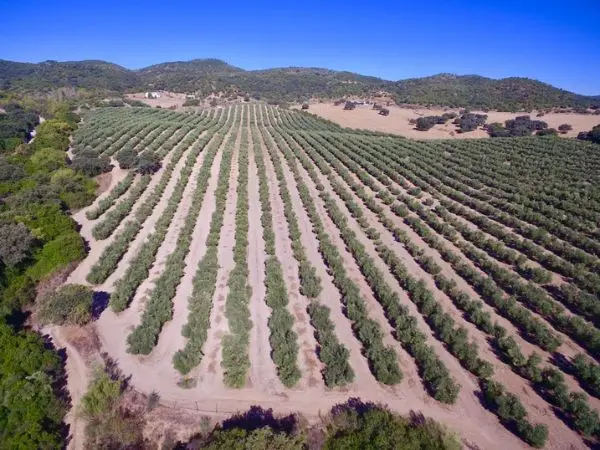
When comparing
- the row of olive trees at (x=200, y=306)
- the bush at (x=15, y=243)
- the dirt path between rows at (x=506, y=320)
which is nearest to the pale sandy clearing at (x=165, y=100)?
the bush at (x=15, y=243)

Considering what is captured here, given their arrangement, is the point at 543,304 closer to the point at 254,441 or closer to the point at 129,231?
the point at 254,441

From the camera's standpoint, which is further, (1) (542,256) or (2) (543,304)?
(1) (542,256)

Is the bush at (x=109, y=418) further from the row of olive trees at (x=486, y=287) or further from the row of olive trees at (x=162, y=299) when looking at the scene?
the row of olive trees at (x=486, y=287)

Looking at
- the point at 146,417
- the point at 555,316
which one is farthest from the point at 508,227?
the point at 146,417

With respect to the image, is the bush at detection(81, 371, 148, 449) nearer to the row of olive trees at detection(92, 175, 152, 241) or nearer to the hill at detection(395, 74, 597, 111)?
the row of olive trees at detection(92, 175, 152, 241)

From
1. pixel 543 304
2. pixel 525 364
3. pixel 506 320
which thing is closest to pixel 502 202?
pixel 543 304

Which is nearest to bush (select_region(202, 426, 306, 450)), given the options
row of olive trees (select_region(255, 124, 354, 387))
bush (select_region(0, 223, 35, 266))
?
row of olive trees (select_region(255, 124, 354, 387))
